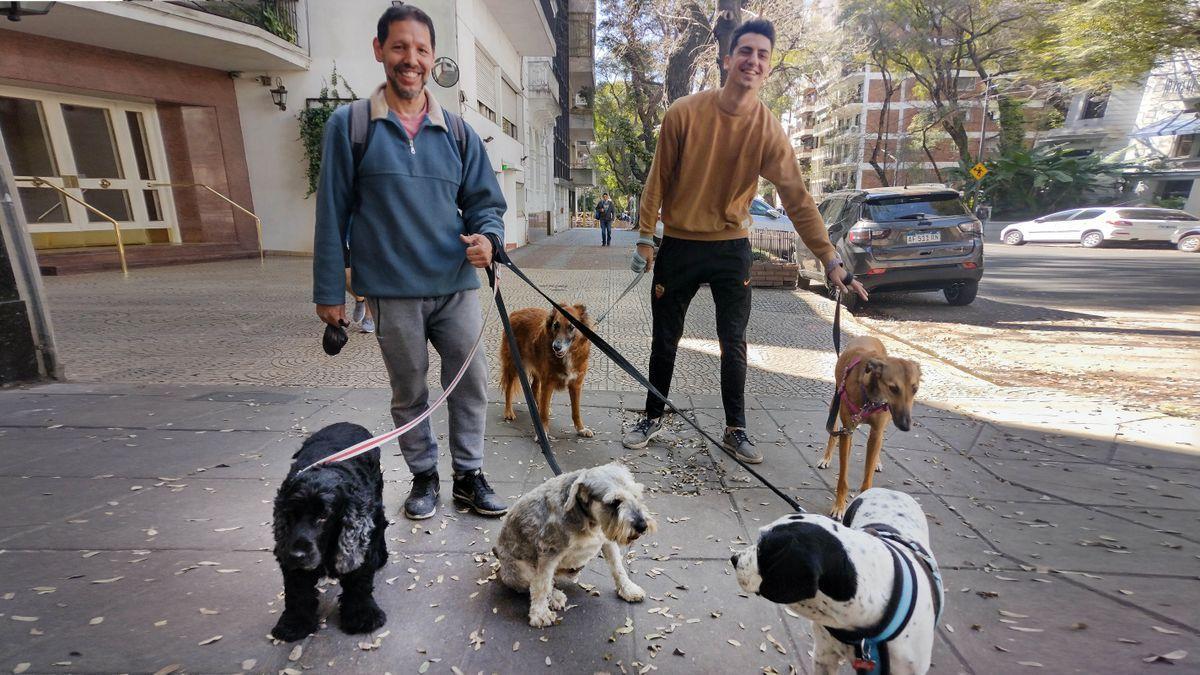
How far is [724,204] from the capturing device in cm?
356

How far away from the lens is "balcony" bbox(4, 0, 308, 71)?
981 cm

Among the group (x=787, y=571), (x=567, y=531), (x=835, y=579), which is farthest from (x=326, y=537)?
(x=835, y=579)

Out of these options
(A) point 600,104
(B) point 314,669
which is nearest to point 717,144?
(B) point 314,669

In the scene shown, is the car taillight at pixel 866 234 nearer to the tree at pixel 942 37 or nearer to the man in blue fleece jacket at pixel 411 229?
the man in blue fleece jacket at pixel 411 229

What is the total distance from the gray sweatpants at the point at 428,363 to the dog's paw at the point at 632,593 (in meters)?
1.11

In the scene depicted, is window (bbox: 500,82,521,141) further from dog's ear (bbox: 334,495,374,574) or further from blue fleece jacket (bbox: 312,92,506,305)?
dog's ear (bbox: 334,495,374,574)

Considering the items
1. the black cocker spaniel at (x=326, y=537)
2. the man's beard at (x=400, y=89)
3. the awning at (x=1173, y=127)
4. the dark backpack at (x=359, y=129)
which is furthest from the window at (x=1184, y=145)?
the black cocker spaniel at (x=326, y=537)

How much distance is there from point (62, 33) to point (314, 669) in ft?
48.0

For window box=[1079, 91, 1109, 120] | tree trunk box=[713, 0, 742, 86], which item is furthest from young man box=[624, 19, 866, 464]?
window box=[1079, 91, 1109, 120]

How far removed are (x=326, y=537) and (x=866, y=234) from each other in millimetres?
8846

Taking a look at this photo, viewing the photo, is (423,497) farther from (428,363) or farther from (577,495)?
(577,495)

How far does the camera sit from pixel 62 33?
10367 millimetres

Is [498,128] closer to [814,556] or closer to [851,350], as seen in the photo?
[851,350]

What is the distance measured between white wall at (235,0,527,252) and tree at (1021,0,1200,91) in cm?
1342
